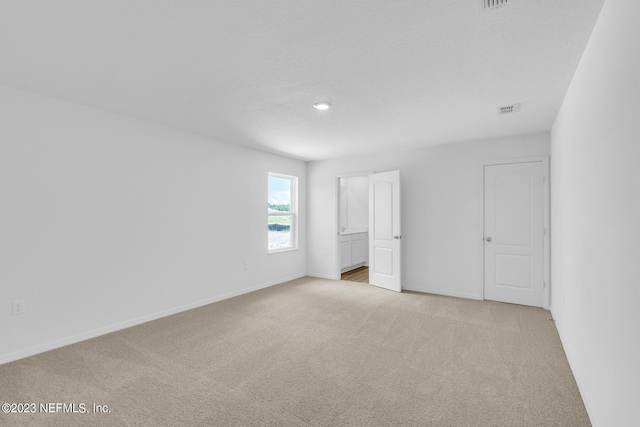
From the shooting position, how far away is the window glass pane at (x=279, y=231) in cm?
567

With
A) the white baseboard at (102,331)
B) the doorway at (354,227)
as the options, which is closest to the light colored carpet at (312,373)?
the white baseboard at (102,331)

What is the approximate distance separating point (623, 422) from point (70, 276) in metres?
4.12

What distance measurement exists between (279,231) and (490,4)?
4.77 m

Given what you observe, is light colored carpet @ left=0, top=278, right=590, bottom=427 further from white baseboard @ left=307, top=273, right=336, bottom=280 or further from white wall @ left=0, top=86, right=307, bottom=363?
white baseboard @ left=307, top=273, right=336, bottom=280

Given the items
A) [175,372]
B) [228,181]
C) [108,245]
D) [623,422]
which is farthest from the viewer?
[228,181]

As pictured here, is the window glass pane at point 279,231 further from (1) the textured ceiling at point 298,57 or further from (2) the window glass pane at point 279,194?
(1) the textured ceiling at point 298,57

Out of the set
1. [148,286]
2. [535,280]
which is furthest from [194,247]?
[535,280]

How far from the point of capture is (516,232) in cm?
432

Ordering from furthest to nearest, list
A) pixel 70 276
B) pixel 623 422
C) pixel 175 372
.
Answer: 1. pixel 70 276
2. pixel 175 372
3. pixel 623 422

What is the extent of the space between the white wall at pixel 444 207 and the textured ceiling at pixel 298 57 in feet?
3.27

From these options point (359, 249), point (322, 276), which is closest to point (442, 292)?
point (322, 276)

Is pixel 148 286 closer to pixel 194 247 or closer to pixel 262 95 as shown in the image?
pixel 194 247

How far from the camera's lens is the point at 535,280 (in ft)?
13.8

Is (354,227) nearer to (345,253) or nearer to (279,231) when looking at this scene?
(345,253)
